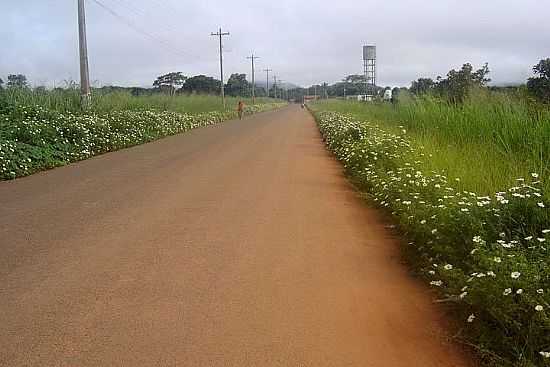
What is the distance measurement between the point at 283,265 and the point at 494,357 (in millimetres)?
2277

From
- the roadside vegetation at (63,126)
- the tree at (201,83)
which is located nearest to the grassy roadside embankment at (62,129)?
the roadside vegetation at (63,126)

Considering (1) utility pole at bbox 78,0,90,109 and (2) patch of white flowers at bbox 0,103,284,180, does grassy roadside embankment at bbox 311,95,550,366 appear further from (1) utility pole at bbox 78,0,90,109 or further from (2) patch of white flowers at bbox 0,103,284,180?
(1) utility pole at bbox 78,0,90,109

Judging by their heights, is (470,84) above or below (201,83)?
below

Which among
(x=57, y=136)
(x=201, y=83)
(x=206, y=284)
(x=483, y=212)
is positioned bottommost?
(x=206, y=284)

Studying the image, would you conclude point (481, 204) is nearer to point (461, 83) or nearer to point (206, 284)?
point (206, 284)

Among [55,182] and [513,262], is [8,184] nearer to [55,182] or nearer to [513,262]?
[55,182]

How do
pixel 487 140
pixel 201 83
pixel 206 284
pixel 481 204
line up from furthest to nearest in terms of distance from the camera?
pixel 201 83
pixel 487 140
pixel 481 204
pixel 206 284

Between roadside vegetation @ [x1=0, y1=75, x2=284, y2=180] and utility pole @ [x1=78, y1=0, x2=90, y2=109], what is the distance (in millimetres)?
268

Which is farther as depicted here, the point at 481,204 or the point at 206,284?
the point at 481,204

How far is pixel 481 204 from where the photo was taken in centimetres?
474

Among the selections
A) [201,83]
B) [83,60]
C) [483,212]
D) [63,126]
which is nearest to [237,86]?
[201,83]

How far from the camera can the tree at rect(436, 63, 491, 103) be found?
42.3 feet

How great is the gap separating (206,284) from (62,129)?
37.0 ft

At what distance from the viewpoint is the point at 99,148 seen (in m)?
15.7
